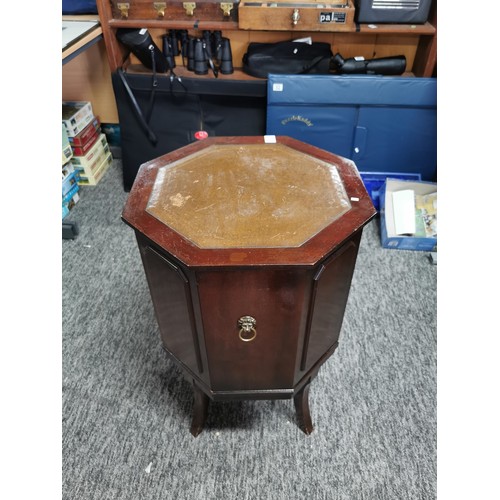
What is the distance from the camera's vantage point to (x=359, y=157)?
2.27 meters

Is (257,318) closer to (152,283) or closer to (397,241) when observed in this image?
(152,283)

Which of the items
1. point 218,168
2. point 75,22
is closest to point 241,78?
point 75,22

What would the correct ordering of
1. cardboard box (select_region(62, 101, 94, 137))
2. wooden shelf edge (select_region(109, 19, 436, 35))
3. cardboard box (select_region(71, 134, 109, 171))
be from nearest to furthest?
wooden shelf edge (select_region(109, 19, 436, 35)) < cardboard box (select_region(62, 101, 94, 137)) < cardboard box (select_region(71, 134, 109, 171))

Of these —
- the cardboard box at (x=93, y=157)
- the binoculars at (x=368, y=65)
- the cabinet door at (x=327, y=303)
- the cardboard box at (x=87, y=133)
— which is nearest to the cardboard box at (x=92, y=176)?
the cardboard box at (x=93, y=157)

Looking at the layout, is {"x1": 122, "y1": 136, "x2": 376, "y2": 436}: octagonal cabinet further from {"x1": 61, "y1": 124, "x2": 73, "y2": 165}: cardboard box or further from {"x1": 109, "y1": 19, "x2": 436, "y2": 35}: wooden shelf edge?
{"x1": 61, "y1": 124, "x2": 73, "y2": 165}: cardboard box

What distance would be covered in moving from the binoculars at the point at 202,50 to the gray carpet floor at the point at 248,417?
4.05 feet

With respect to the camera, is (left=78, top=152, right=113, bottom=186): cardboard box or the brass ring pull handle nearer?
the brass ring pull handle

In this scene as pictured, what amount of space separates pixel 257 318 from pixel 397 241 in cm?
142

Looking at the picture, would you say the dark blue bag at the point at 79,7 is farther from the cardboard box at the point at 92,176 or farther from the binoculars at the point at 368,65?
the binoculars at the point at 368,65

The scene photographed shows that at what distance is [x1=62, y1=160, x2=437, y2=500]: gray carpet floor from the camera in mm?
1259

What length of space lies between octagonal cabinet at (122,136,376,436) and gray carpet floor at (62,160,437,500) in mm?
333

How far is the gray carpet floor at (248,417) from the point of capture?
126cm

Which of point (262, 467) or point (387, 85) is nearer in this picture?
point (262, 467)

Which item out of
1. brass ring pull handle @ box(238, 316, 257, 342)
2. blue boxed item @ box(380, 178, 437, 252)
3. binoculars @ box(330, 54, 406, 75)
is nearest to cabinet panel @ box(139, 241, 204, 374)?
brass ring pull handle @ box(238, 316, 257, 342)
